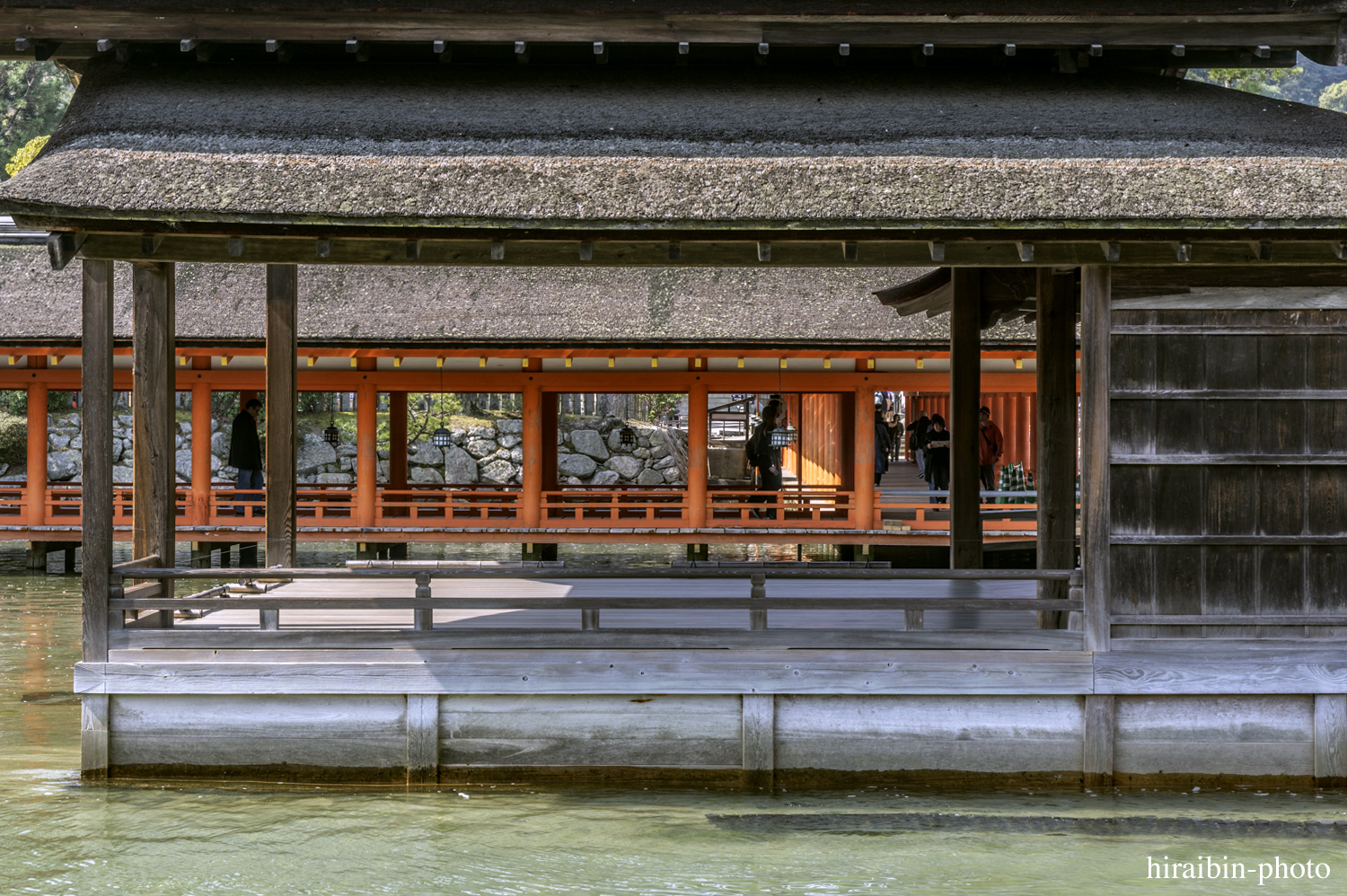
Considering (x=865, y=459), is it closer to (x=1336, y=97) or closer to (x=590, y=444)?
(x=590, y=444)

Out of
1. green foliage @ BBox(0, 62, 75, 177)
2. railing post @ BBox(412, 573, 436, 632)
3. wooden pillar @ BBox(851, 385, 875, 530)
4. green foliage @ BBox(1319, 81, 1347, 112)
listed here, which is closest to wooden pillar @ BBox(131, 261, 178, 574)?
railing post @ BBox(412, 573, 436, 632)

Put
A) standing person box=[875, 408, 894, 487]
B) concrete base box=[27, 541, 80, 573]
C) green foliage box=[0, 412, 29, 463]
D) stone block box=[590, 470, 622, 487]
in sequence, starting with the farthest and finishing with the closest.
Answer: stone block box=[590, 470, 622, 487], green foliage box=[0, 412, 29, 463], standing person box=[875, 408, 894, 487], concrete base box=[27, 541, 80, 573]

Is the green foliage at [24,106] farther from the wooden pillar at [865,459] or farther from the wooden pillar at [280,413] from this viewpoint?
the wooden pillar at [280,413]

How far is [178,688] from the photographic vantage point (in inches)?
272

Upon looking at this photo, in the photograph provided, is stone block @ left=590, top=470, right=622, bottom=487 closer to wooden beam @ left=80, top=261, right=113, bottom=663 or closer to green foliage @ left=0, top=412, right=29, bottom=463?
green foliage @ left=0, top=412, right=29, bottom=463

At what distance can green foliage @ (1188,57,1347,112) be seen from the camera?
2704cm

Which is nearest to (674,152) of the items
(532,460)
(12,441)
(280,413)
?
(280,413)

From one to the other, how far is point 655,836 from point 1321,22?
7045 millimetres

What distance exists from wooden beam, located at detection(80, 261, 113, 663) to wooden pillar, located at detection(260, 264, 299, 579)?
2405 mm

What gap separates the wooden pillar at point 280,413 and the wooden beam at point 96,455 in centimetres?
241

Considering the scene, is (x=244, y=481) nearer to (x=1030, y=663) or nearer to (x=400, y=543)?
(x=400, y=543)

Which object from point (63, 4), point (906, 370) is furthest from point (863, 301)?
point (63, 4)

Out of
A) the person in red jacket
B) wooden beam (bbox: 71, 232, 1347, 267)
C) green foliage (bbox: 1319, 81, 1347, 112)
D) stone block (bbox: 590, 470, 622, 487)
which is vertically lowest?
stone block (bbox: 590, 470, 622, 487)

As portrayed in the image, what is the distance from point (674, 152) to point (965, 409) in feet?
10.9
